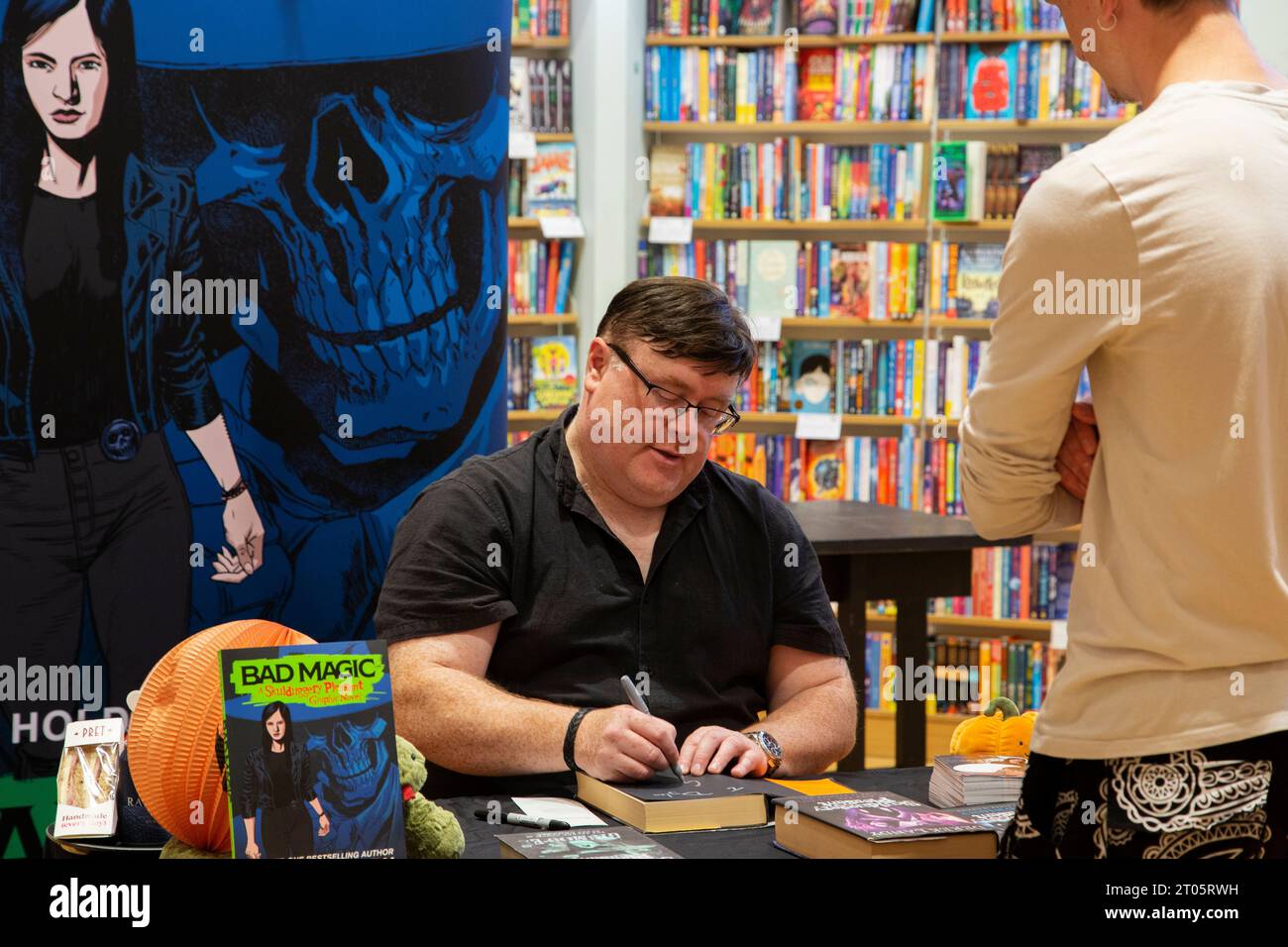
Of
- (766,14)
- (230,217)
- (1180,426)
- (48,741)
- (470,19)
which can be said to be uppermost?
(766,14)

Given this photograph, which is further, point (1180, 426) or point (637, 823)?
point (637, 823)

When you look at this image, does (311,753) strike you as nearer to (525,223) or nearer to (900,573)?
(900,573)

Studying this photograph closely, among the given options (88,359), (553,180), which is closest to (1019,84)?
(553,180)

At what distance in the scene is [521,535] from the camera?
2010mm

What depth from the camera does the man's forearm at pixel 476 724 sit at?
5.80 feet

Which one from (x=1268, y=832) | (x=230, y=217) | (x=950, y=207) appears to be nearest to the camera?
(x=1268, y=832)

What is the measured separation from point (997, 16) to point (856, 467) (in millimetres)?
1833

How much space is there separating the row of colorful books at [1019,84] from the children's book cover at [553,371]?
1.77 meters

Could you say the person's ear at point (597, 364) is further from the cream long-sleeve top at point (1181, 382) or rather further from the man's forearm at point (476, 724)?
the cream long-sleeve top at point (1181, 382)

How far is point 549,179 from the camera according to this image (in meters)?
5.30

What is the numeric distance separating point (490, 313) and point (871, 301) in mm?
3156

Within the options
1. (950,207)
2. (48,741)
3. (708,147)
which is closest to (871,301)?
(950,207)

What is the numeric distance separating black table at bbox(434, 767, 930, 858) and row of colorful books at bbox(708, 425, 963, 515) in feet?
12.0
